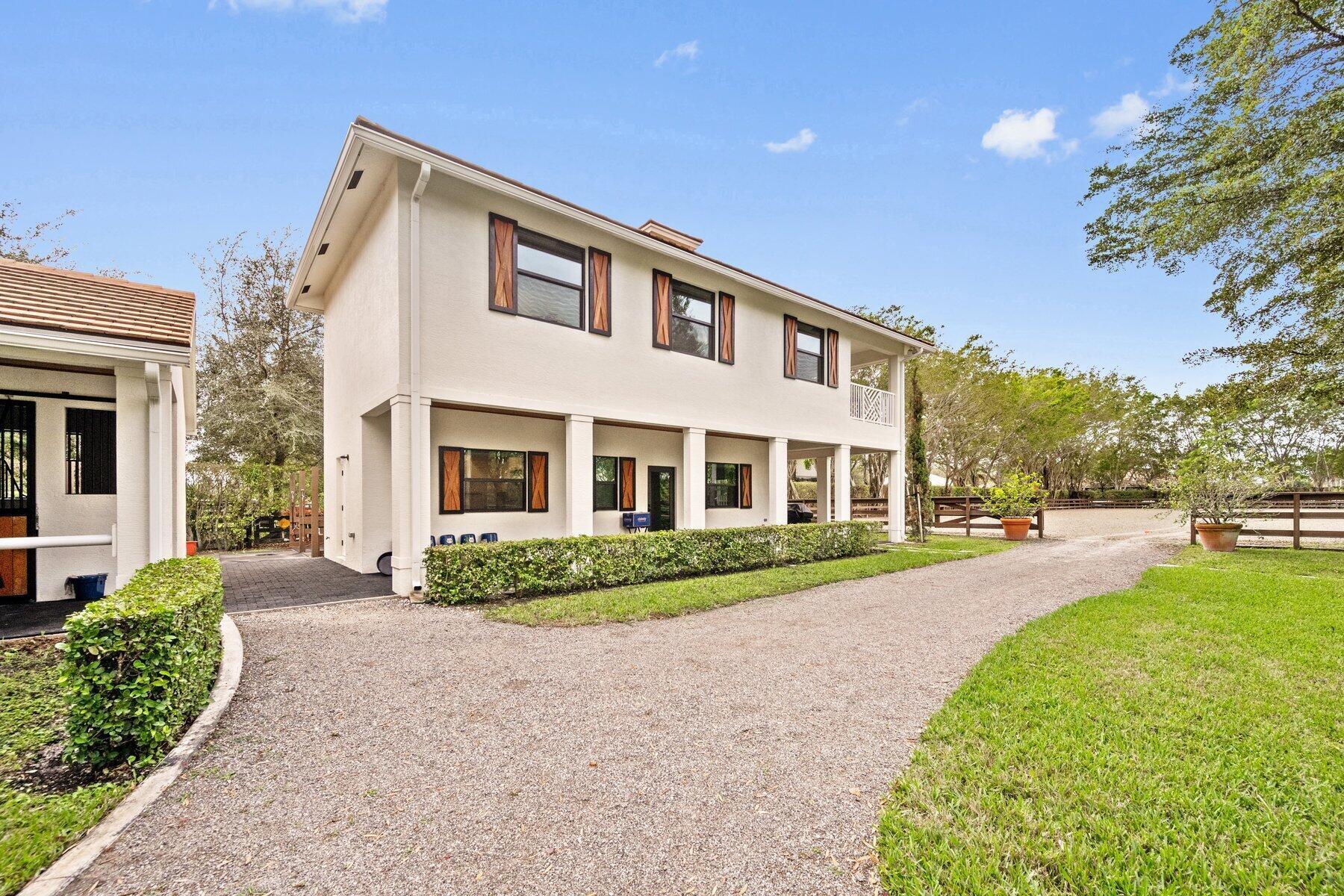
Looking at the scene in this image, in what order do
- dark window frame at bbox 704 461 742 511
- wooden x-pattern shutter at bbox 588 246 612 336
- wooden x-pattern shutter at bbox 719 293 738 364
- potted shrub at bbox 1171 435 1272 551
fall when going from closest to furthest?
wooden x-pattern shutter at bbox 588 246 612 336 < wooden x-pattern shutter at bbox 719 293 738 364 < potted shrub at bbox 1171 435 1272 551 < dark window frame at bbox 704 461 742 511

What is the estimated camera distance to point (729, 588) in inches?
336

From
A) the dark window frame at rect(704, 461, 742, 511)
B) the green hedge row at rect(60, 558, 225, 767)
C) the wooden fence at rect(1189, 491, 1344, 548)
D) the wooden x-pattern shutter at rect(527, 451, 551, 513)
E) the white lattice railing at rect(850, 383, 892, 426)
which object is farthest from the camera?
the white lattice railing at rect(850, 383, 892, 426)

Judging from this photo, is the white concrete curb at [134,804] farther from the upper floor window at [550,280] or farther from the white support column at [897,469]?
the white support column at [897,469]

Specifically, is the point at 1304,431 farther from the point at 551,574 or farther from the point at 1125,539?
the point at 551,574

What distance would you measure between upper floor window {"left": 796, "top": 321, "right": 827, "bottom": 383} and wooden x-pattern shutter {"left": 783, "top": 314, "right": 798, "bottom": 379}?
0.27 m

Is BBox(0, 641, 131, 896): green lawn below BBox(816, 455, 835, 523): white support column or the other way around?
below

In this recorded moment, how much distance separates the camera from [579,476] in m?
10.0

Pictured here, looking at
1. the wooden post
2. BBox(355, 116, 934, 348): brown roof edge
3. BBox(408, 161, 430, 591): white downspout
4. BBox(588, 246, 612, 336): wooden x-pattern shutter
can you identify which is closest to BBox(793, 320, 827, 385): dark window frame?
BBox(355, 116, 934, 348): brown roof edge

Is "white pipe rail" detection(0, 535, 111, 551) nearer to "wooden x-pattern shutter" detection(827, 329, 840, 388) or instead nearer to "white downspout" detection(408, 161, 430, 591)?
"white downspout" detection(408, 161, 430, 591)

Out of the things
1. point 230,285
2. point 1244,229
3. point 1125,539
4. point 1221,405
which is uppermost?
point 230,285

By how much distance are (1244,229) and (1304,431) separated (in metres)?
36.8

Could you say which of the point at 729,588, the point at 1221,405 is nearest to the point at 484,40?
the point at 729,588

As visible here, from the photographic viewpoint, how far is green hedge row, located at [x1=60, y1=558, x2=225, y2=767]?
10.2 ft

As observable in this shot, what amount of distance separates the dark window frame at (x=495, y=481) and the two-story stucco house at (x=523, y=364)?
3 cm
